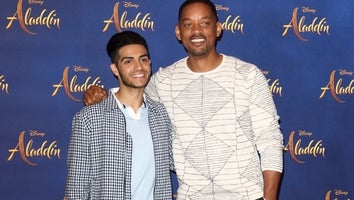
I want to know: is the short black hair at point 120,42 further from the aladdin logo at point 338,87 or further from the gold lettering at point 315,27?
the aladdin logo at point 338,87

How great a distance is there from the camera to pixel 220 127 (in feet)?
7.37

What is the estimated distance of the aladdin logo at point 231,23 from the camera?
9.66ft

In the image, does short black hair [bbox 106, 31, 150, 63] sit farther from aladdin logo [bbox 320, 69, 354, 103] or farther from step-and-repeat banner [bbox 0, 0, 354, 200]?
aladdin logo [bbox 320, 69, 354, 103]

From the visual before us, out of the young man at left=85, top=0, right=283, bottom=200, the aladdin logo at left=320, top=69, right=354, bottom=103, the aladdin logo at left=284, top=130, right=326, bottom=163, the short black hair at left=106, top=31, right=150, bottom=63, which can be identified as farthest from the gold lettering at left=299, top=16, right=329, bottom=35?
the short black hair at left=106, top=31, right=150, bottom=63

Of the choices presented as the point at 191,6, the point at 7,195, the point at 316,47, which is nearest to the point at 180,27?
the point at 191,6

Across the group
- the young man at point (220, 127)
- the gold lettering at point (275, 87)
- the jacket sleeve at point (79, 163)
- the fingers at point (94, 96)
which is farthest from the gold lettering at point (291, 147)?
the jacket sleeve at point (79, 163)

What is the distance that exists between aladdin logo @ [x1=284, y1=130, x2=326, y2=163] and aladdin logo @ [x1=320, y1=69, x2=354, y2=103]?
28cm

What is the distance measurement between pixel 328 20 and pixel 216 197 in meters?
1.38

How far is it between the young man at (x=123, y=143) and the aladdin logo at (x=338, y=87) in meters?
1.20

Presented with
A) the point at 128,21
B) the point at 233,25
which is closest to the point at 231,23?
the point at 233,25

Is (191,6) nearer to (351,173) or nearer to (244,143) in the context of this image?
(244,143)

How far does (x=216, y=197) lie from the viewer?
2.23m

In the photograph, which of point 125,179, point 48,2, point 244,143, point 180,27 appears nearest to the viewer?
point 125,179

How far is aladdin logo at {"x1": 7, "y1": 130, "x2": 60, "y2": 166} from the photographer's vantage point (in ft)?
9.57
